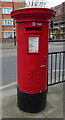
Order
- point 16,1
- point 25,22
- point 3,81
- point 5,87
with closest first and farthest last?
point 25,22
point 5,87
point 3,81
point 16,1

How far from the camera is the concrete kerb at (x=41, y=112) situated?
8.93 feet

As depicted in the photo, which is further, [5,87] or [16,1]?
[16,1]

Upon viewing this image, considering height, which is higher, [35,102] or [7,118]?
[35,102]

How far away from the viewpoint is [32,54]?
100 inches

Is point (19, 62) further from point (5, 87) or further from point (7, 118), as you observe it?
point (5, 87)

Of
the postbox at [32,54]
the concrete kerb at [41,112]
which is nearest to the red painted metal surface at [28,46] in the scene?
the postbox at [32,54]

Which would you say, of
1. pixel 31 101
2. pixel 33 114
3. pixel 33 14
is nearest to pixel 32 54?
pixel 33 14

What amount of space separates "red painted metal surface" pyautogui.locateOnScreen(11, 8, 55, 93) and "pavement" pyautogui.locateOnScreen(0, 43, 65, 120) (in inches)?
19.5

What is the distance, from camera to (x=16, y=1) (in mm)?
36281

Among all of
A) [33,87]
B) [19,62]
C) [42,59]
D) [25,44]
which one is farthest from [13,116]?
[25,44]

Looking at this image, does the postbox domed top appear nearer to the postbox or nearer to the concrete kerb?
the postbox

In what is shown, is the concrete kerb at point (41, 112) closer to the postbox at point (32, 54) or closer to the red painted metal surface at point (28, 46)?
the postbox at point (32, 54)

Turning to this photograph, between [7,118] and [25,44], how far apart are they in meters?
1.47

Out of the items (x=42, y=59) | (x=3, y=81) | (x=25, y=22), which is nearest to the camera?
(x=25, y=22)
